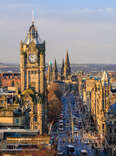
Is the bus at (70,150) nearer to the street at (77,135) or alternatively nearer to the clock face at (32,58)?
the street at (77,135)

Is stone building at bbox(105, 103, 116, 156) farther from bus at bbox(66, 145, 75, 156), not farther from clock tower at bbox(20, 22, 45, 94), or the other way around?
clock tower at bbox(20, 22, 45, 94)

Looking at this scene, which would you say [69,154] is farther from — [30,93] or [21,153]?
Result: [21,153]

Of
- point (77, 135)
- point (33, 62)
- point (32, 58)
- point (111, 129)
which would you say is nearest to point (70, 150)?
point (111, 129)

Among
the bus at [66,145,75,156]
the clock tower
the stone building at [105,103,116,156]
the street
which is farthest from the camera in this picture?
the stone building at [105,103,116,156]

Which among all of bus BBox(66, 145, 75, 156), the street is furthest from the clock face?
bus BBox(66, 145, 75, 156)

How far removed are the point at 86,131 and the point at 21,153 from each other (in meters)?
52.8

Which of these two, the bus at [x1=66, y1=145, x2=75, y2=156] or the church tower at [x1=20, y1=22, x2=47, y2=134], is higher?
the church tower at [x1=20, y1=22, x2=47, y2=134]

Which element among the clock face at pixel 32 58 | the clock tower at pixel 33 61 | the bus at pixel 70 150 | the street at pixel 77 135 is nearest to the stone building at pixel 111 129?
the street at pixel 77 135

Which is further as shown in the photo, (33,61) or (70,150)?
(33,61)

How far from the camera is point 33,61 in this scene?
81.3m

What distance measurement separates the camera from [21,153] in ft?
156

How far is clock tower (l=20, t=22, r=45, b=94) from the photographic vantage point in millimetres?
80875

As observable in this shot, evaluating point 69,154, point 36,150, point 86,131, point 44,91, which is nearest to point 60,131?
point 86,131

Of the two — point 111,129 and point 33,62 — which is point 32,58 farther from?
point 111,129
